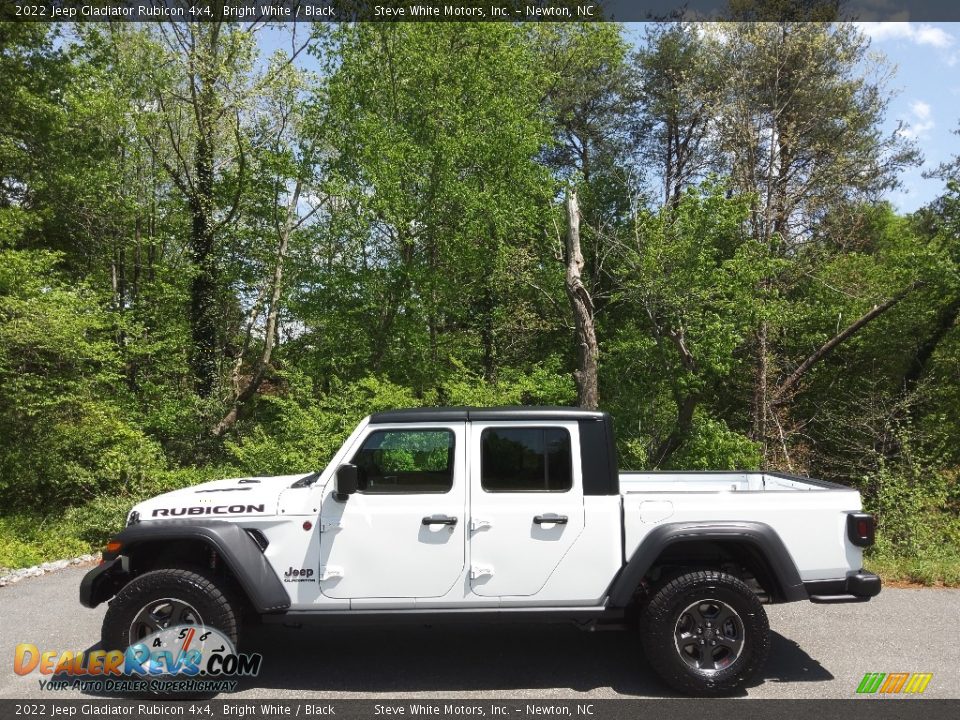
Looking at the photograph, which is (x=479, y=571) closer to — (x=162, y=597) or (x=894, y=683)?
(x=162, y=597)

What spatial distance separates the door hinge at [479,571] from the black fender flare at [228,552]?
1169 mm

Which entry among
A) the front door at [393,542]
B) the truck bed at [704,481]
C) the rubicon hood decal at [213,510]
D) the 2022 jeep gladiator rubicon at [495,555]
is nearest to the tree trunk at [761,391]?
the truck bed at [704,481]

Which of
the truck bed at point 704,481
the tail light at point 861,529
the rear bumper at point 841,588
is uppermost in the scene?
the truck bed at point 704,481

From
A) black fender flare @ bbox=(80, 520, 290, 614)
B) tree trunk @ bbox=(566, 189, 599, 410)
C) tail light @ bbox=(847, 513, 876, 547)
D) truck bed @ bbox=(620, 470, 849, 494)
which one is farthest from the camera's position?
tree trunk @ bbox=(566, 189, 599, 410)

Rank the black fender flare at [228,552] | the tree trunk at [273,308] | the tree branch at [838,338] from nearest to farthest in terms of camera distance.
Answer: the black fender flare at [228,552] → the tree branch at [838,338] → the tree trunk at [273,308]

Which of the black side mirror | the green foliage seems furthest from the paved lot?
the green foliage

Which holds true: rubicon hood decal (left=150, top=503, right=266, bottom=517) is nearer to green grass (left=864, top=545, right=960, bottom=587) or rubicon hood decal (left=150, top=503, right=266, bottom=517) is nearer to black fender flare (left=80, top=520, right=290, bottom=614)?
black fender flare (left=80, top=520, right=290, bottom=614)

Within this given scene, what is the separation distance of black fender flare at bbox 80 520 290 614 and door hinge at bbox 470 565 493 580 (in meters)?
1.17

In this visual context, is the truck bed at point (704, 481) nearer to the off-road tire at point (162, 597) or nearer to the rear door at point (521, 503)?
the rear door at point (521, 503)

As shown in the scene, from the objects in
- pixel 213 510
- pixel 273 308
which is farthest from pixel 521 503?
pixel 273 308

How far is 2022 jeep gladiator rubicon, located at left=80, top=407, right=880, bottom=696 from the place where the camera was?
445 centimetres

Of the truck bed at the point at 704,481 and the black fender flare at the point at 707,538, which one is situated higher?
the truck bed at the point at 704,481

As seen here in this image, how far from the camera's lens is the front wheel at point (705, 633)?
4.41 m

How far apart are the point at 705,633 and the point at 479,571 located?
1478 mm
